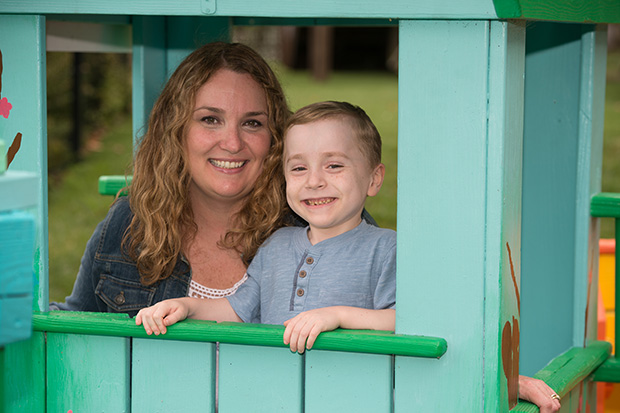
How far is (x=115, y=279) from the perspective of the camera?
8.88 feet

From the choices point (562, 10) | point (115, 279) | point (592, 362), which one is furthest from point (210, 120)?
point (592, 362)

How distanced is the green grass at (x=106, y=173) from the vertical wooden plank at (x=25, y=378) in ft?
12.2

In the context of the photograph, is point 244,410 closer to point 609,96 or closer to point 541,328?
point 541,328

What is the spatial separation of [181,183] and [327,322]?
0.94 meters

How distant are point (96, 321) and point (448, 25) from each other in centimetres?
105

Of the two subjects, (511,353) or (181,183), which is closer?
(511,353)

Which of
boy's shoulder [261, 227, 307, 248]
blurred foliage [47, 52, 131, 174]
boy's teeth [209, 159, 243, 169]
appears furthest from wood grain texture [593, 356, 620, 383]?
blurred foliage [47, 52, 131, 174]

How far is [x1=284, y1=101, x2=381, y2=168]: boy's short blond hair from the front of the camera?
2.39m

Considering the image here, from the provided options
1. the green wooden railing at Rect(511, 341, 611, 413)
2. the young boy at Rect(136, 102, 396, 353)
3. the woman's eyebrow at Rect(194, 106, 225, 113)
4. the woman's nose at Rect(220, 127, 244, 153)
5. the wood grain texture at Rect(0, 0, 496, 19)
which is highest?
the wood grain texture at Rect(0, 0, 496, 19)

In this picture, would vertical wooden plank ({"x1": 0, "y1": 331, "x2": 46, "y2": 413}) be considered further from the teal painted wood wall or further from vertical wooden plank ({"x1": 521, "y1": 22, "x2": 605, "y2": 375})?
vertical wooden plank ({"x1": 521, "y1": 22, "x2": 605, "y2": 375})

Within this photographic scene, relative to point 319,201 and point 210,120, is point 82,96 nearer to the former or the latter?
point 210,120

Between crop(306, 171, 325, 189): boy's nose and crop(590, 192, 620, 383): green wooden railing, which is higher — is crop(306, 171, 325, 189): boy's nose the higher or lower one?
the higher one

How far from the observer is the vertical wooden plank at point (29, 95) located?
2.12 metres

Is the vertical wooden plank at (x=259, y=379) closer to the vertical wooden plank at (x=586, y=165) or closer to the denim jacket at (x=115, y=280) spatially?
the denim jacket at (x=115, y=280)
